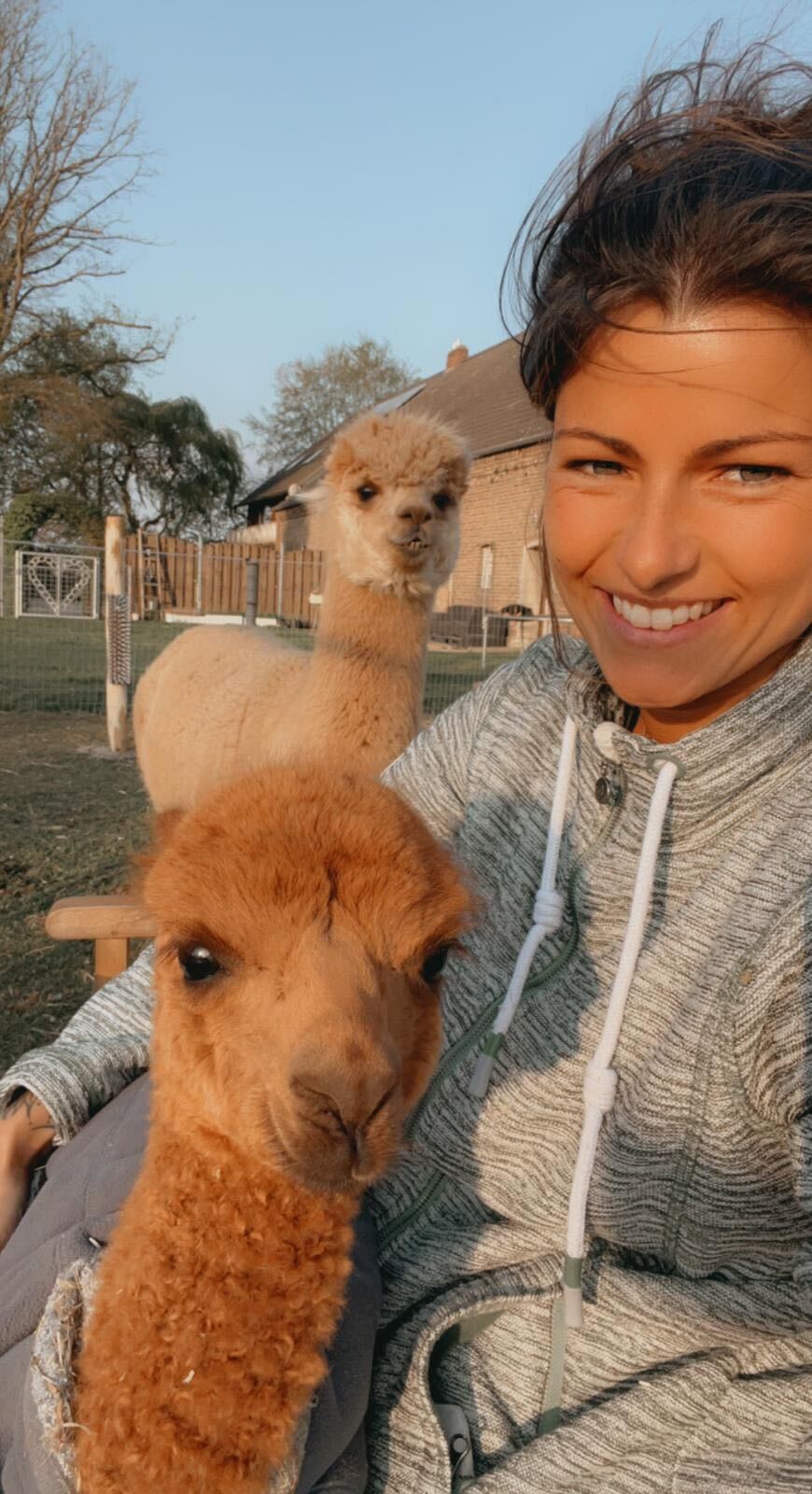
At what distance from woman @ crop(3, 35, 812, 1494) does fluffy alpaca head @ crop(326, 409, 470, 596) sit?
289 centimetres

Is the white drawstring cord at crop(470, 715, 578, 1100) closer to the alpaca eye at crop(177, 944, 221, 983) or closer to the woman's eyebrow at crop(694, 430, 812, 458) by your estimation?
the alpaca eye at crop(177, 944, 221, 983)

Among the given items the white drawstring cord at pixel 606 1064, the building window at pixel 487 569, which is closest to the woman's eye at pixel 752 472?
the white drawstring cord at pixel 606 1064

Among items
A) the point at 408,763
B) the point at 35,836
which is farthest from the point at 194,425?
the point at 408,763

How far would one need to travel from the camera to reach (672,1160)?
1.27 metres

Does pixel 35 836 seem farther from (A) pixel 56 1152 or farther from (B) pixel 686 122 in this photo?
(B) pixel 686 122

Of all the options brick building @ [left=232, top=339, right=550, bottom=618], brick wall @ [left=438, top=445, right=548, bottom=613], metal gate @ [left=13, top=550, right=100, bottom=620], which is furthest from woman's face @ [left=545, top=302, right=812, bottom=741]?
brick wall @ [left=438, top=445, right=548, bottom=613]

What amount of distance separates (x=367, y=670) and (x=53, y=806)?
3.96 m

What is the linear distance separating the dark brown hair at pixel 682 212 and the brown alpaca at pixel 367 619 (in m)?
2.52

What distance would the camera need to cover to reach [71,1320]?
4.09 ft

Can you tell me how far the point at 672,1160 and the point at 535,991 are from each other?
30cm

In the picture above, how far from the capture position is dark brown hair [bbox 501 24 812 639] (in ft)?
4.00

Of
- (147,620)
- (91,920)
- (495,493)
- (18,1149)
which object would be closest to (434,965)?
(18,1149)

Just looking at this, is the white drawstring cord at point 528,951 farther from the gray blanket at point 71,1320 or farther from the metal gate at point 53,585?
the metal gate at point 53,585

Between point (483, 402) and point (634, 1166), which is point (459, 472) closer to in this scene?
point (634, 1166)
